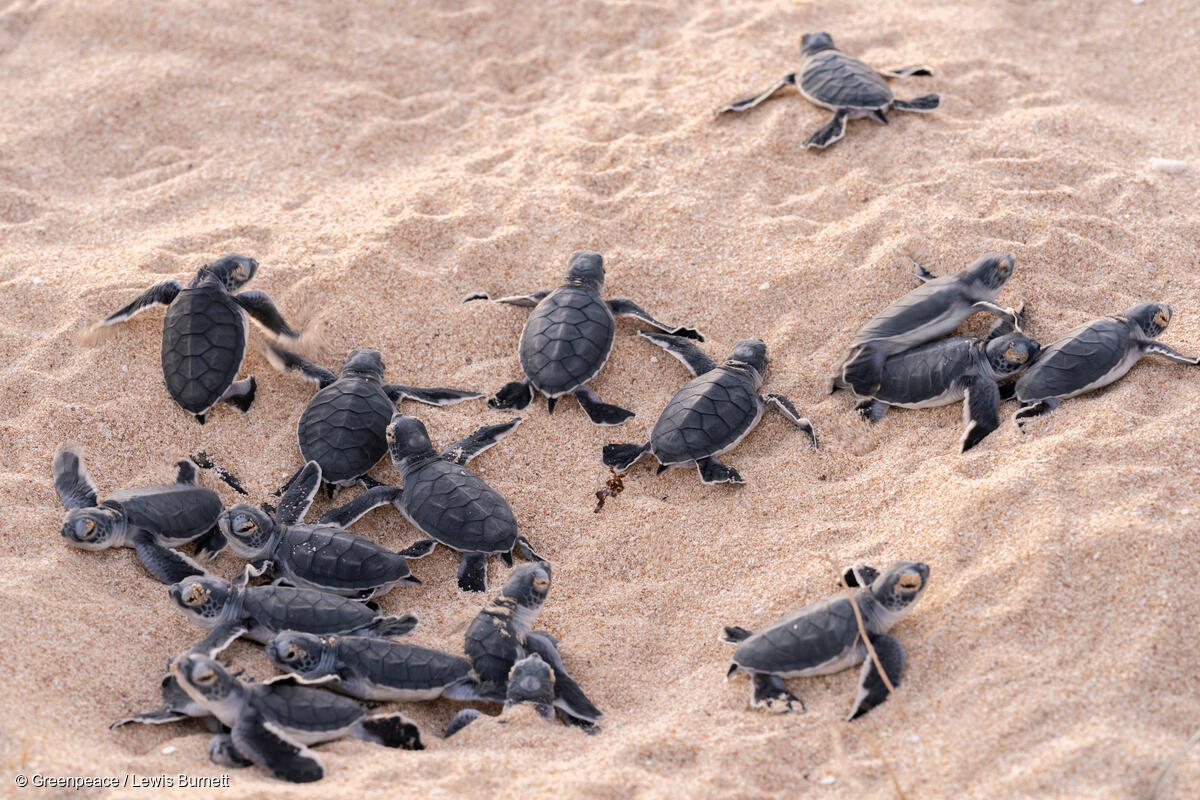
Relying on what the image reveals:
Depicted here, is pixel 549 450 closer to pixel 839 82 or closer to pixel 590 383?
pixel 590 383

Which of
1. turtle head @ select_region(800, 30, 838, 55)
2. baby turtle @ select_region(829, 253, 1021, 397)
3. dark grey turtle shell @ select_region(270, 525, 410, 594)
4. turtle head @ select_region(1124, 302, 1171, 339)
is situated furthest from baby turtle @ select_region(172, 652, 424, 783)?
turtle head @ select_region(800, 30, 838, 55)

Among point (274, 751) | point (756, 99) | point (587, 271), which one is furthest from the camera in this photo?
point (756, 99)

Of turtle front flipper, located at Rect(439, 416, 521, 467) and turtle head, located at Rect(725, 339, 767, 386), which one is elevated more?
turtle head, located at Rect(725, 339, 767, 386)

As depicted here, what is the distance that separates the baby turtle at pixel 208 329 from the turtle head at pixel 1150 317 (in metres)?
2.79

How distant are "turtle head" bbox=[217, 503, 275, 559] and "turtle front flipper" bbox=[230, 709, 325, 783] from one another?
62 centimetres

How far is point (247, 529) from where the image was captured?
8.96 ft

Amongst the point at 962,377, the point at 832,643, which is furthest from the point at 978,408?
the point at 832,643

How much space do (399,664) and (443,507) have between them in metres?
0.57

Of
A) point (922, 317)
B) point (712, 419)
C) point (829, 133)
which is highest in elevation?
point (829, 133)

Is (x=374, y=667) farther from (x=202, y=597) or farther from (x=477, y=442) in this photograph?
(x=477, y=442)

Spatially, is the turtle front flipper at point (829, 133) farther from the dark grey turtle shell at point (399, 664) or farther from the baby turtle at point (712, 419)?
the dark grey turtle shell at point (399, 664)

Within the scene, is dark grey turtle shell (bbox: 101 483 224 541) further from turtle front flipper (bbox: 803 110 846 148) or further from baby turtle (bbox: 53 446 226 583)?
turtle front flipper (bbox: 803 110 846 148)

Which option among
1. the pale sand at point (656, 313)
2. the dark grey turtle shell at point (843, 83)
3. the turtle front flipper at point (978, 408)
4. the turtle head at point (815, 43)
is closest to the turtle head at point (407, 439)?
the pale sand at point (656, 313)

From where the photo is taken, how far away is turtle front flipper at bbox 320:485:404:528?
2.92 metres
